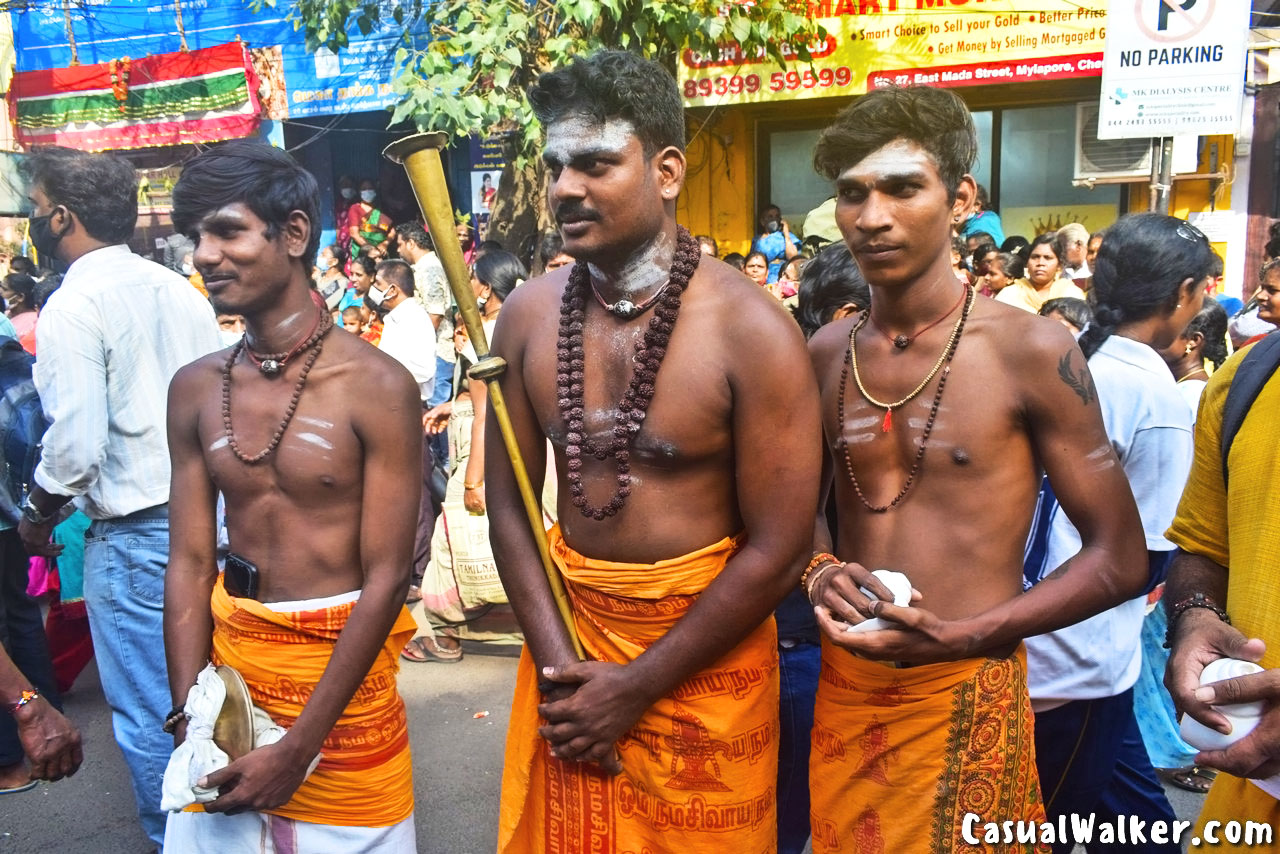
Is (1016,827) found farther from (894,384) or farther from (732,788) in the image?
(894,384)

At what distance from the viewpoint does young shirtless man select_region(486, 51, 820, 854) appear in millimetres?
2045

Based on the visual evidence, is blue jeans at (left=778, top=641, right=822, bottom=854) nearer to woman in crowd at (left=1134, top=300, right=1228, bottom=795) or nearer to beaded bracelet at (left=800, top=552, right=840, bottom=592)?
beaded bracelet at (left=800, top=552, right=840, bottom=592)

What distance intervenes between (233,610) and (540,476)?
A: 78 cm

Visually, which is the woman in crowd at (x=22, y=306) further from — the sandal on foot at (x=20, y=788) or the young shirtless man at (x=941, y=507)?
the young shirtless man at (x=941, y=507)

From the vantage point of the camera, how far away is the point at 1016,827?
6.99 feet

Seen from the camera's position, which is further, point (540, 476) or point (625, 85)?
point (540, 476)

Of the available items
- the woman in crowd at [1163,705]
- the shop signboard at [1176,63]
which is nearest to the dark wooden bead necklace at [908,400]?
the woman in crowd at [1163,705]

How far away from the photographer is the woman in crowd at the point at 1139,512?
259cm

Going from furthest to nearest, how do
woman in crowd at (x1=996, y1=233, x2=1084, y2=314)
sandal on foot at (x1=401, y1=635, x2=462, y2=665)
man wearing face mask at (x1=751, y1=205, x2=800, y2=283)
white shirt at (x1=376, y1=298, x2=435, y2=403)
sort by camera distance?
man wearing face mask at (x1=751, y1=205, x2=800, y2=283)
woman in crowd at (x1=996, y1=233, x2=1084, y2=314)
white shirt at (x1=376, y1=298, x2=435, y2=403)
sandal on foot at (x1=401, y1=635, x2=462, y2=665)

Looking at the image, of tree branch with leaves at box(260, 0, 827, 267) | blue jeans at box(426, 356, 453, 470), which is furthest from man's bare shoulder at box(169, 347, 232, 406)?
tree branch with leaves at box(260, 0, 827, 267)

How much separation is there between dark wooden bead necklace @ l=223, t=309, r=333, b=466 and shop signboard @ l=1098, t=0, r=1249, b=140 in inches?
232

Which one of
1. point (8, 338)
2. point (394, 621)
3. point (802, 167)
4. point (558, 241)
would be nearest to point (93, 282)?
point (8, 338)

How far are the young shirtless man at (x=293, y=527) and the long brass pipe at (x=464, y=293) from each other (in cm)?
34

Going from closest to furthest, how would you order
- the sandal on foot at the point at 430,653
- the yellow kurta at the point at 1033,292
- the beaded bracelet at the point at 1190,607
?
the beaded bracelet at the point at 1190,607
the sandal on foot at the point at 430,653
the yellow kurta at the point at 1033,292
